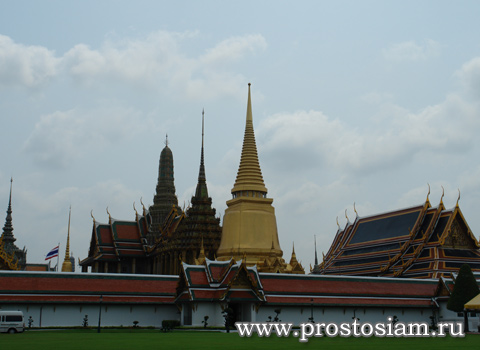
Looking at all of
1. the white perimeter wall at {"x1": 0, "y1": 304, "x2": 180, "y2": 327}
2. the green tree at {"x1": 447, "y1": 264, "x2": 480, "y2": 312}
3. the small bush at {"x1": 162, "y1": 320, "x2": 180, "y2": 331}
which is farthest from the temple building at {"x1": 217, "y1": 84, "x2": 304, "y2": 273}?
the green tree at {"x1": 447, "y1": 264, "x2": 480, "y2": 312}

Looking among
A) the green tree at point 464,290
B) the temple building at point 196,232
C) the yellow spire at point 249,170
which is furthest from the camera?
the yellow spire at point 249,170

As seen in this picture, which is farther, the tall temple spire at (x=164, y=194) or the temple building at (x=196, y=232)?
the tall temple spire at (x=164, y=194)

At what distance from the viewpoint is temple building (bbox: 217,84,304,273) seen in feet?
195

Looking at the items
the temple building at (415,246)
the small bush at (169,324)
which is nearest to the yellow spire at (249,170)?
the temple building at (415,246)

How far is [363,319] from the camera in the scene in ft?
148

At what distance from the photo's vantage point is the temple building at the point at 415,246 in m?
52.5

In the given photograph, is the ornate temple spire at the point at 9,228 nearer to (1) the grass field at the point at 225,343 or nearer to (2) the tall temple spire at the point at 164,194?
(2) the tall temple spire at the point at 164,194

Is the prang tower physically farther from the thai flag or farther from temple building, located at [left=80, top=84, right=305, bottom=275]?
the thai flag

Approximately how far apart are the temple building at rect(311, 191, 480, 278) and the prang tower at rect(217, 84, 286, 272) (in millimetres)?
7405

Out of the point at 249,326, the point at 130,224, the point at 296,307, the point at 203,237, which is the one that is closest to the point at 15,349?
the point at 249,326

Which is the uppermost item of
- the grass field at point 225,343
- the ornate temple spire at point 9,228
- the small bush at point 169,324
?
the ornate temple spire at point 9,228

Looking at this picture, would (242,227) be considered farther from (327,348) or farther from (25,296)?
(327,348)

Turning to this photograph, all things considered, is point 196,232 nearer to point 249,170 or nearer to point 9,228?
point 249,170

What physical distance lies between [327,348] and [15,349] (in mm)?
9159
